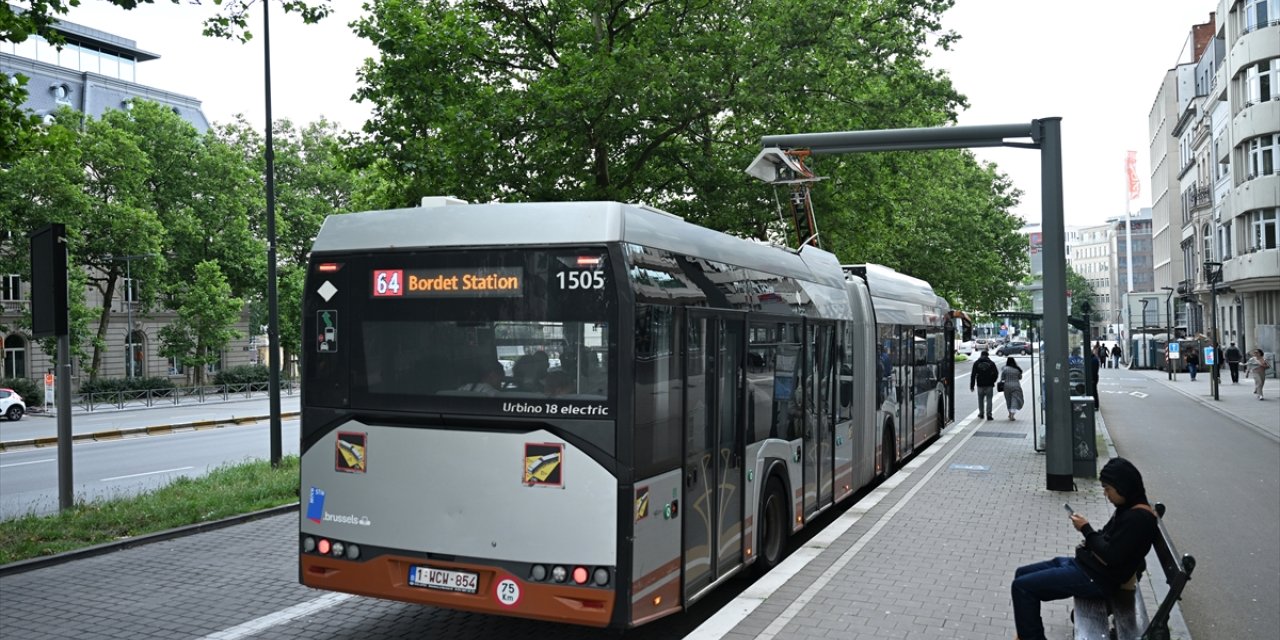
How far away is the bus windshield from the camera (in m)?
6.02

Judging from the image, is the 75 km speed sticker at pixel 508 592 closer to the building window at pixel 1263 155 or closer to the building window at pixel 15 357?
the building window at pixel 1263 155

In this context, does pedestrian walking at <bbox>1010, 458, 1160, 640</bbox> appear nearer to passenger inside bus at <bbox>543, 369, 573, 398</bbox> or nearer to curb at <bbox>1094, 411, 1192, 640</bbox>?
curb at <bbox>1094, 411, 1192, 640</bbox>

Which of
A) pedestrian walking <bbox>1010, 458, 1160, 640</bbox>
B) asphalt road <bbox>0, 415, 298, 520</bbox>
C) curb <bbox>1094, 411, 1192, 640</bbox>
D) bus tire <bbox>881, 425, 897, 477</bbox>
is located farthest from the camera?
asphalt road <bbox>0, 415, 298, 520</bbox>

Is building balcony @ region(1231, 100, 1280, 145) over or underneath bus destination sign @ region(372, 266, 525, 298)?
over

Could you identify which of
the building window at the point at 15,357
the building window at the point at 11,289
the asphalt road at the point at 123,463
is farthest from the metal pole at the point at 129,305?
the asphalt road at the point at 123,463

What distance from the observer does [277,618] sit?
7.63 m

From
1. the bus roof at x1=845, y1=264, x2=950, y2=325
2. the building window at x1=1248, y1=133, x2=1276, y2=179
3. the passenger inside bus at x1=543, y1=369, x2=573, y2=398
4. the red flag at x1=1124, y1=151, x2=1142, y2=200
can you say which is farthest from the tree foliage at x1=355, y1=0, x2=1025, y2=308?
the red flag at x1=1124, y1=151, x2=1142, y2=200

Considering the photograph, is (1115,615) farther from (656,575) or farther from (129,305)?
(129,305)

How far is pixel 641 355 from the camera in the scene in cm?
605

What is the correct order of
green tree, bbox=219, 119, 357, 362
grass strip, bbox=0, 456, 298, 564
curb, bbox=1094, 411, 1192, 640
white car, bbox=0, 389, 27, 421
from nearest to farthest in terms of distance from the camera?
1. curb, bbox=1094, 411, 1192, 640
2. grass strip, bbox=0, 456, 298, 564
3. white car, bbox=0, 389, 27, 421
4. green tree, bbox=219, 119, 357, 362

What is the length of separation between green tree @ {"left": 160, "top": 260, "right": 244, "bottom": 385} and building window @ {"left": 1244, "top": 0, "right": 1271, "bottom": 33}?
49.3 metres

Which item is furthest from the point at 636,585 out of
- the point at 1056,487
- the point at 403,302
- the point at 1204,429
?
the point at 1204,429

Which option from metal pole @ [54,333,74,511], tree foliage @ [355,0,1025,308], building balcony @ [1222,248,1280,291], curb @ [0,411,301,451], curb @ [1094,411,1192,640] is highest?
tree foliage @ [355,0,1025,308]

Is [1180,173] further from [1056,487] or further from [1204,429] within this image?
[1056,487]
